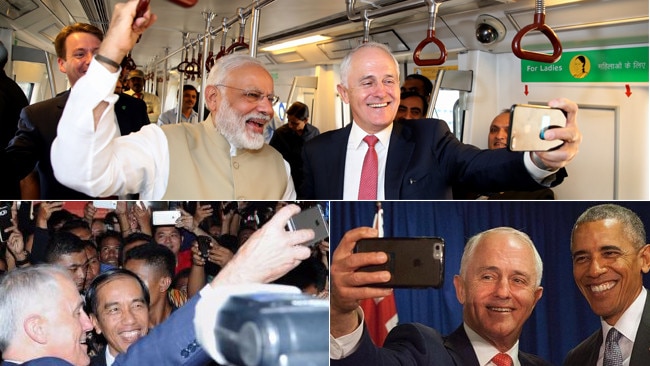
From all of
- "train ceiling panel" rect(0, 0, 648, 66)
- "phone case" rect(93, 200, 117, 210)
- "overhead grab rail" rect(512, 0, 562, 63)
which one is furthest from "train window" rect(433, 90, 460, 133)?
"phone case" rect(93, 200, 117, 210)

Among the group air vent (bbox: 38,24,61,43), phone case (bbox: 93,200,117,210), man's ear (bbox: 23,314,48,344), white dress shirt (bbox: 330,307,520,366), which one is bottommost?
white dress shirt (bbox: 330,307,520,366)

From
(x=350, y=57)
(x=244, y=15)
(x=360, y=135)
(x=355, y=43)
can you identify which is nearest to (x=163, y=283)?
(x=360, y=135)

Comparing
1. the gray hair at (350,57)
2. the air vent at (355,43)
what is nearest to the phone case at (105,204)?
the gray hair at (350,57)

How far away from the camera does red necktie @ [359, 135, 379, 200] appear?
2.77m

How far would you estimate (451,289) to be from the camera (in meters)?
2.36

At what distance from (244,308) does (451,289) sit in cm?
66

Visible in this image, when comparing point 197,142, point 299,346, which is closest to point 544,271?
point 299,346

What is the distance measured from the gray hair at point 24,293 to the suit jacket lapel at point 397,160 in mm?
1176

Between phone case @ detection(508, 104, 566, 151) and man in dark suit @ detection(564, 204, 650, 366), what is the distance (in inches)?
13.0

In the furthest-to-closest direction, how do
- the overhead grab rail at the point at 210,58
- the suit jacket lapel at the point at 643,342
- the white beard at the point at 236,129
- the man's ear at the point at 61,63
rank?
1. the overhead grab rail at the point at 210,58
2. the man's ear at the point at 61,63
3. the white beard at the point at 236,129
4. the suit jacket lapel at the point at 643,342

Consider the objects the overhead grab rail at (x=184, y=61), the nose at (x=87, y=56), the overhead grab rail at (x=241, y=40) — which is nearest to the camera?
the nose at (x=87, y=56)

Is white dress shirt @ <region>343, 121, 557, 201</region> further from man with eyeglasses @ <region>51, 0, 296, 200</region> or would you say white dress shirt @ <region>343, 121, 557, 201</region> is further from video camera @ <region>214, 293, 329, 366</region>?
video camera @ <region>214, 293, 329, 366</region>

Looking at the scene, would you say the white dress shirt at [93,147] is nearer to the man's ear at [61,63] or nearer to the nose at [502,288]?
the man's ear at [61,63]

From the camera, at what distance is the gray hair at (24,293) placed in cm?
213
